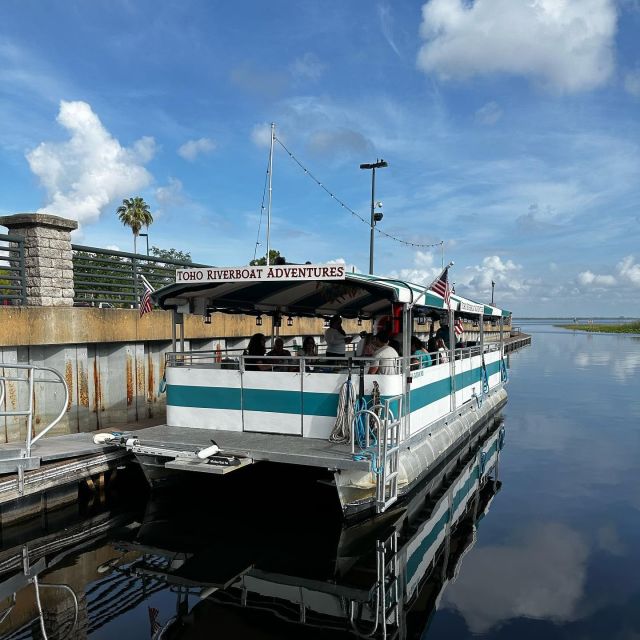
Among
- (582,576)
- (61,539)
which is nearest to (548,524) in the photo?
(582,576)

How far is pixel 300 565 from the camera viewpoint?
7910mm

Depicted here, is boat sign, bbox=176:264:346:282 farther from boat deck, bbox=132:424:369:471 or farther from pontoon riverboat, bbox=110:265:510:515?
boat deck, bbox=132:424:369:471

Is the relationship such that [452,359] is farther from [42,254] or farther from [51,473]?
[42,254]

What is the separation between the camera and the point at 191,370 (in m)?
10.1

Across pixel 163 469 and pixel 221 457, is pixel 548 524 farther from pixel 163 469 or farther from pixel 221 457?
pixel 163 469

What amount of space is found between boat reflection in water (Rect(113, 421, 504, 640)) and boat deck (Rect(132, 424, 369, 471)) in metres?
1.39

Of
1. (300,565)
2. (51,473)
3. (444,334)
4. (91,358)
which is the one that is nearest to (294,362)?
(300,565)

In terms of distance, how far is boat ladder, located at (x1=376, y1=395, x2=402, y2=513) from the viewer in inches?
314

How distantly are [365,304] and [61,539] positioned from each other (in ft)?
29.0

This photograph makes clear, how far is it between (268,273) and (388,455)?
3.41 m

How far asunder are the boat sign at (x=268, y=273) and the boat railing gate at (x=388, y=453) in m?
2.17

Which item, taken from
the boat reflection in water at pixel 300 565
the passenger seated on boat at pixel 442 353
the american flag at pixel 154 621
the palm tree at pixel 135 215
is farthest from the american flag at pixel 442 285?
the palm tree at pixel 135 215

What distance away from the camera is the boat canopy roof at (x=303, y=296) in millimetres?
9164

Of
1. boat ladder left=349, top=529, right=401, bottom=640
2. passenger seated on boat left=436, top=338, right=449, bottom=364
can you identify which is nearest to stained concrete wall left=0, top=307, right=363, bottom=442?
boat ladder left=349, top=529, right=401, bottom=640
